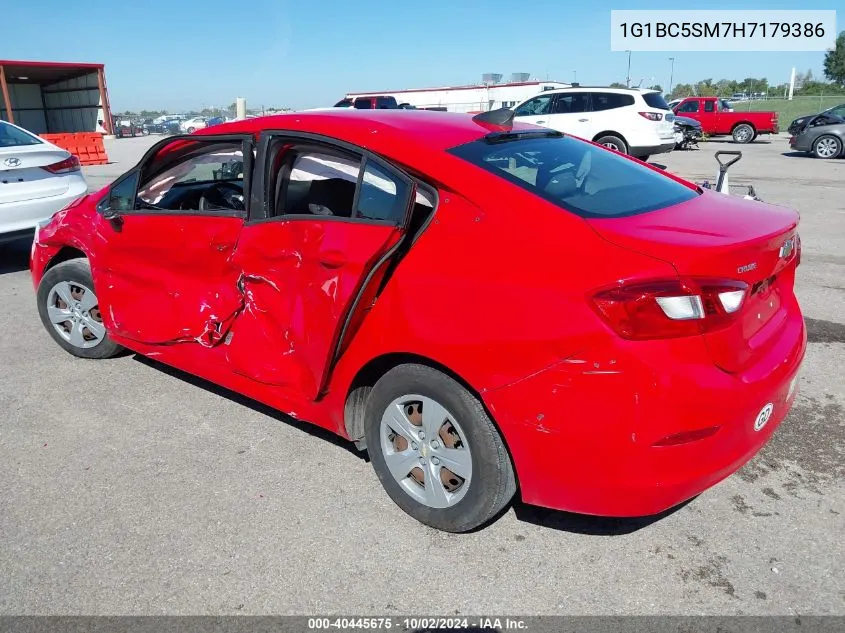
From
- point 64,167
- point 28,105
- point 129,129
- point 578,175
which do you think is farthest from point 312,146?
point 129,129

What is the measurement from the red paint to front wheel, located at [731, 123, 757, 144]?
135 mm

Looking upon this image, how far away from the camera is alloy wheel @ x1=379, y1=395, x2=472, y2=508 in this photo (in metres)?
2.63

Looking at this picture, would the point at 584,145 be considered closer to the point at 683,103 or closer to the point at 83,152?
the point at 83,152

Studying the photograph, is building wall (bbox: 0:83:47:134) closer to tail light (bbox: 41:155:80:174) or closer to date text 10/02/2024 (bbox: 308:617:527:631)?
tail light (bbox: 41:155:80:174)

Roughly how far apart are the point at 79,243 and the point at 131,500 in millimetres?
1941

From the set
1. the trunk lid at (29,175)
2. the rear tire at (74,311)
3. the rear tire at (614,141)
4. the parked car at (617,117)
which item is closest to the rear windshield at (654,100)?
the parked car at (617,117)

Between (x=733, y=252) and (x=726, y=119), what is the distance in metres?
27.9

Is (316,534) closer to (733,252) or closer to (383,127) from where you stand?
(383,127)

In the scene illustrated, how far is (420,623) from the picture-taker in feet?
7.71

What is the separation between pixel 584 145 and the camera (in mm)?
3498

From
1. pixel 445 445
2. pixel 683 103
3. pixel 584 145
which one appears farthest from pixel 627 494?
pixel 683 103

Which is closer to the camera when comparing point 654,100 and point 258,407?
point 258,407

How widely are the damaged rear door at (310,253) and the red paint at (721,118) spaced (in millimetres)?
26201

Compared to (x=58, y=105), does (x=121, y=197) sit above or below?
below
